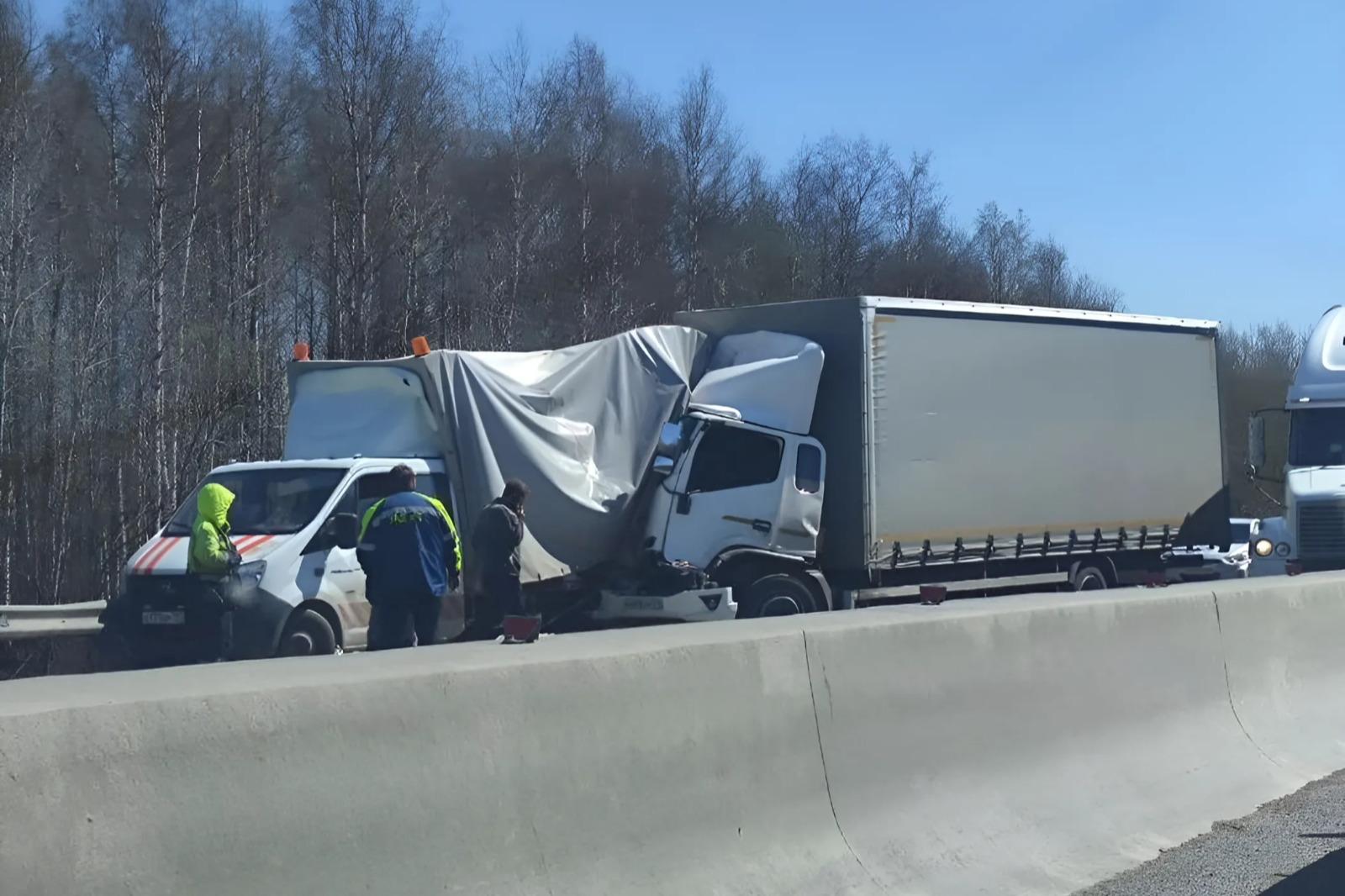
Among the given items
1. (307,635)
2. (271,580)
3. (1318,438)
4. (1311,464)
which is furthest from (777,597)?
(1318,438)

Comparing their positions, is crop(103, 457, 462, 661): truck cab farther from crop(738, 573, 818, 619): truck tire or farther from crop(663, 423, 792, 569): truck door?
crop(738, 573, 818, 619): truck tire

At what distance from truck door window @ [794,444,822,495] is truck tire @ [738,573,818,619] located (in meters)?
0.94

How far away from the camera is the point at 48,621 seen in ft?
49.0

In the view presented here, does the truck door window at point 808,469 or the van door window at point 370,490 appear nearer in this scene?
the van door window at point 370,490

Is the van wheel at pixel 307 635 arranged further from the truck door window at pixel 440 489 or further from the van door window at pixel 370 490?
the truck door window at pixel 440 489

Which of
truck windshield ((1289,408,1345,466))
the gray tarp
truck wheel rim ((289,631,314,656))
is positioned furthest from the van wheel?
truck windshield ((1289,408,1345,466))

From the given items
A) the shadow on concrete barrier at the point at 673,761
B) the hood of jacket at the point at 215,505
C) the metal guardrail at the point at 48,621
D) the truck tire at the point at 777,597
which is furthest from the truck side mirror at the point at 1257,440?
the metal guardrail at the point at 48,621

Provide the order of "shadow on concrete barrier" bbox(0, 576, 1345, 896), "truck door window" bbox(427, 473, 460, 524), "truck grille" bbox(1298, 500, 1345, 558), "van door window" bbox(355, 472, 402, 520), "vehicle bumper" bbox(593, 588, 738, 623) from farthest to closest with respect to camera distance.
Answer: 1. "truck grille" bbox(1298, 500, 1345, 558)
2. "vehicle bumper" bbox(593, 588, 738, 623)
3. "truck door window" bbox(427, 473, 460, 524)
4. "van door window" bbox(355, 472, 402, 520)
5. "shadow on concrete barrier" bbox(0, 576, 1345, 896)

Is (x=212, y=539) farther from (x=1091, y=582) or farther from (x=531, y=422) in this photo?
(x=1091, y=582)

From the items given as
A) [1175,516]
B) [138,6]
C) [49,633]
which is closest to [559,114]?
[138,6]

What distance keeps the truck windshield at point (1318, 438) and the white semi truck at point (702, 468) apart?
278 cm

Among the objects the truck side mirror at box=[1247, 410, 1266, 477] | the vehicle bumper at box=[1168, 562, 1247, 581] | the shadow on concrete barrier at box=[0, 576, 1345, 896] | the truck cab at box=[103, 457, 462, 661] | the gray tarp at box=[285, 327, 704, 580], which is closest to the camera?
the shadow on concrete barrier at box=[0, 576, 1345, 896]

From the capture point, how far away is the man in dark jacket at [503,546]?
11703 mm

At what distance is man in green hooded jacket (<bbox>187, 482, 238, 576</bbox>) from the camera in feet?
40.3
